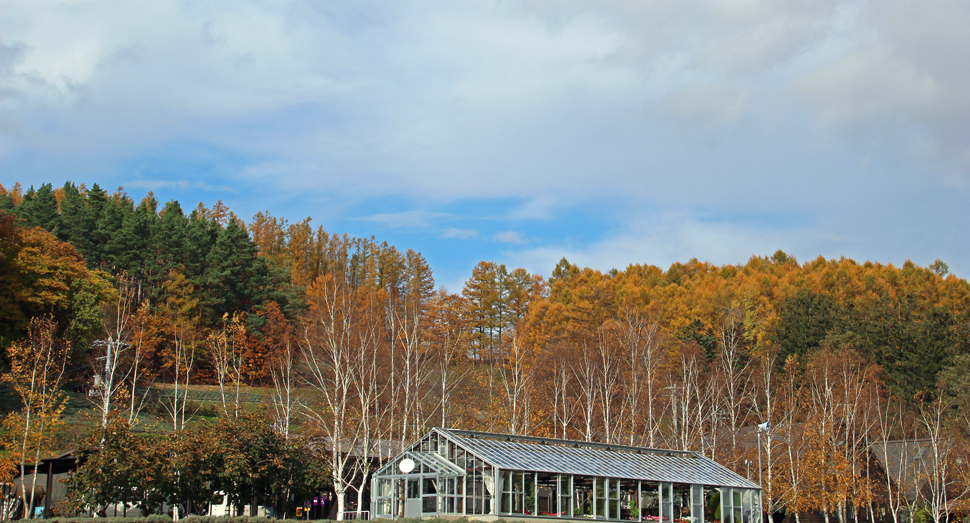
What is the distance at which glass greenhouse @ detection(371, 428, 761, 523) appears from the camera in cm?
2908

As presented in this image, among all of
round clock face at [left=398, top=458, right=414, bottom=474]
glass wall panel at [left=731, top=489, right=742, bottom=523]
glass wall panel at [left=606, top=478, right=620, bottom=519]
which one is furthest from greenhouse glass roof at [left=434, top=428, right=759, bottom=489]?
round clock face at [left=398, top=458, right=414, bottom=474]

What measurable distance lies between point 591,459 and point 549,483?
3.43 m

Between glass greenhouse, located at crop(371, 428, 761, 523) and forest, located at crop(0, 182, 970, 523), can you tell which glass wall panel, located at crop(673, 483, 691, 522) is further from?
forest, located at crop(0, 182, 970, 523)

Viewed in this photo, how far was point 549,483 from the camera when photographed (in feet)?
101

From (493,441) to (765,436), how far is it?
2073 centimetres

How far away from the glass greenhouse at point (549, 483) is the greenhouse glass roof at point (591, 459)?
6 centimetres

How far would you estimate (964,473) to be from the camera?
43844 millimetres

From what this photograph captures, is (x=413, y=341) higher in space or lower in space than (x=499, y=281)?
lower

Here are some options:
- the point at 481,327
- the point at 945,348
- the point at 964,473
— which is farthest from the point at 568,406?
the point at 481,327

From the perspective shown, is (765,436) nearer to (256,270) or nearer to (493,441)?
(493,441)

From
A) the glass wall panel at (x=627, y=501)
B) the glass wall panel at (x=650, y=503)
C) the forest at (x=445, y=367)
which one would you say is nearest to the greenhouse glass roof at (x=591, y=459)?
the glass wall panel at (x=650, y=503)

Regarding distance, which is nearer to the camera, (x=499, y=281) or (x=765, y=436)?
(x=765, y=436)

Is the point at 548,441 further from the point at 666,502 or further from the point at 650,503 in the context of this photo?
the point at 666,502

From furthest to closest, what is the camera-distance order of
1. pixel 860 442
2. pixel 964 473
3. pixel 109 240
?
pixel 109 240
pixel 860 442
pixel 964 473
